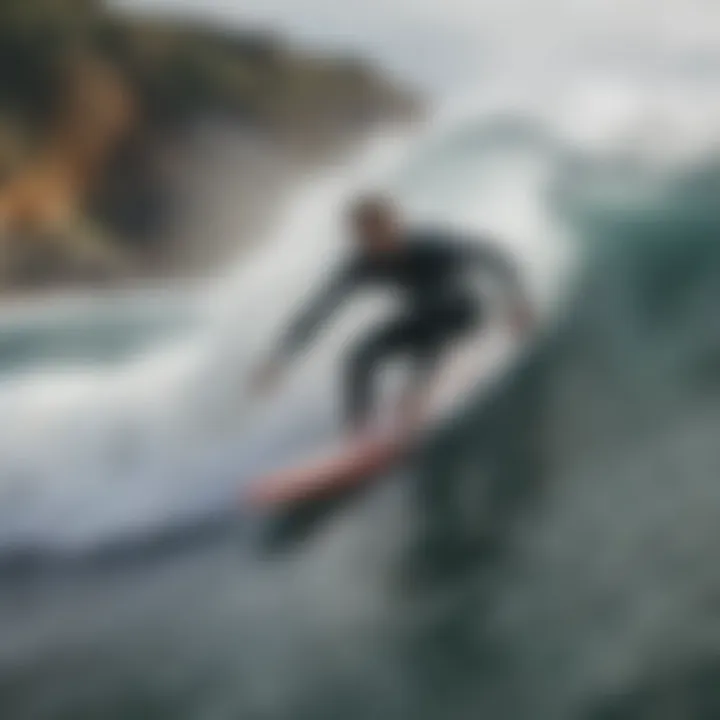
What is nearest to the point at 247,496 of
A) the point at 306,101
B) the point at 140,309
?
the point at 140,309

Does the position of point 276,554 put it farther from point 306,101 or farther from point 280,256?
point 306,101

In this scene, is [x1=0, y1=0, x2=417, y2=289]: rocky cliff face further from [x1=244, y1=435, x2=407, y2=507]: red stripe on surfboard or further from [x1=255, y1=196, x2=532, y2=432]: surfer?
[x1=244, y1=435, x2=407, y2=507]: red stripe on surfboard

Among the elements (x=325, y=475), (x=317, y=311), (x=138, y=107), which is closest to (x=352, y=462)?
(x=325, y=475)

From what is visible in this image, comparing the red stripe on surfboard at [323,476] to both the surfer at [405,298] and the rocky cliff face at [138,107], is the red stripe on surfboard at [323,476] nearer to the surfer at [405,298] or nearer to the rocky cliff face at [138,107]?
the surfer at [405,298]

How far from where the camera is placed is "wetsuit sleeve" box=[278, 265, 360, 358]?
1.20m

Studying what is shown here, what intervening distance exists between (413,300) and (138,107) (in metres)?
0.31

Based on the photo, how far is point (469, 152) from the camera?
48.0 inches

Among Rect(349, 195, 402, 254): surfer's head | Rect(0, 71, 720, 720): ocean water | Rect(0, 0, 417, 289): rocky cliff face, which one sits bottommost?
Rect(0, 71, 720, 720): ocean water

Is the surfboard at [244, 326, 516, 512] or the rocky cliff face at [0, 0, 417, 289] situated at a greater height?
the rocky cliff face at [0, 0, 417, 289]

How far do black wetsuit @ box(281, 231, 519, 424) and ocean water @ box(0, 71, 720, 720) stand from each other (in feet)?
0.06

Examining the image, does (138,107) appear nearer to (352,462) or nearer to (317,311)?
(317,311)

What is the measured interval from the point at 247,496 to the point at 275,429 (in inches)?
2.5

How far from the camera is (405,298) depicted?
1.21 metres

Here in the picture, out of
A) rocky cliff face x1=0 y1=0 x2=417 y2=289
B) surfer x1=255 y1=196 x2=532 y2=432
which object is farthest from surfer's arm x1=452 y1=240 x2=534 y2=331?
rocky cliff face x1=0 y1=0 x2=417 y2=289
